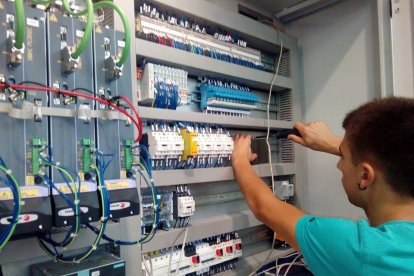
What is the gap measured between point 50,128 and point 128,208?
0.36 m

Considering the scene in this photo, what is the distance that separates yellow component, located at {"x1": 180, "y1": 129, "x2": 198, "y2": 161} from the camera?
5.06 ft

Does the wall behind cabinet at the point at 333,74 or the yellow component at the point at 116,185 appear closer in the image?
the yellow component at the point at 116,185

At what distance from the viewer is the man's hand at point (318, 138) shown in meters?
1.65

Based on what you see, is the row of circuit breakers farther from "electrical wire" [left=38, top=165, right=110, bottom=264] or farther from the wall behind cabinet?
the wall behind cabinet

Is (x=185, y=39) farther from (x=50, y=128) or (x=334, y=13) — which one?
(x=334, y=13)

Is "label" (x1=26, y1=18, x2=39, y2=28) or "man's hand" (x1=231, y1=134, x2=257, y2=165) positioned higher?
"label" (x1=26, y1=18, x2=39, y2=28)

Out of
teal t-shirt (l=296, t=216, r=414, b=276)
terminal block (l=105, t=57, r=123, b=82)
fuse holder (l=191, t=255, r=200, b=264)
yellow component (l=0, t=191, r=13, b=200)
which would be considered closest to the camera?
teal t-shirt (l=296, t=216, r=414, b=276)

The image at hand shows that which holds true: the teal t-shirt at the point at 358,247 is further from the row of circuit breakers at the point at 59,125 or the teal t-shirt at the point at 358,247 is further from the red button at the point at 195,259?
the red button at the point at 195,259

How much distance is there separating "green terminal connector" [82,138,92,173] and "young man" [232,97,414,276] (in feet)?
2.10

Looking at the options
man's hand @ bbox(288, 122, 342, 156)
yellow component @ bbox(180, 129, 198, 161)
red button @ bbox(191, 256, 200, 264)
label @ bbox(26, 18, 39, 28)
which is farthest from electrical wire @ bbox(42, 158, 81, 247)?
man's hand @ bbox(288, 122, 342, 156)

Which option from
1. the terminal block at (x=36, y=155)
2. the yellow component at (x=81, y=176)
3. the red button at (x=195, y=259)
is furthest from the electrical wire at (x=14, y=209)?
the red button at (x=195, y=259)

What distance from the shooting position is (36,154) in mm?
976

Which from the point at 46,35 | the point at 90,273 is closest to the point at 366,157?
the point at 90,273

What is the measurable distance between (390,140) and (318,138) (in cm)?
80
